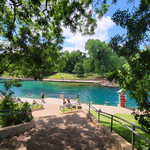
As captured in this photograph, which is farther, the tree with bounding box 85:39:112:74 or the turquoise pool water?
the tree with bounding box 85:39:112:74

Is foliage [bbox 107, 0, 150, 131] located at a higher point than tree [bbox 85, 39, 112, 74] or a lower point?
lower

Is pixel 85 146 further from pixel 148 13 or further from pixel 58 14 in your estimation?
pixel 58 14

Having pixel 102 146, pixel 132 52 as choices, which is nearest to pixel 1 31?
pixel 132 52

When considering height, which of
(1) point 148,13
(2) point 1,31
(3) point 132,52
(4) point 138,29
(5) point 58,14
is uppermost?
(5) point 58,14

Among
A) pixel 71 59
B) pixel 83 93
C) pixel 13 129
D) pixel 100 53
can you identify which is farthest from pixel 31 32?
pixel 71 59

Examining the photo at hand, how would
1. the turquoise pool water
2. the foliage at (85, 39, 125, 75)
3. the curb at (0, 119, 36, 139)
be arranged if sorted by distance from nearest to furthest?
the curb at (0, 119, 36, 139), the turquoise pool water, the foliage at (85, 39, 125, 75)

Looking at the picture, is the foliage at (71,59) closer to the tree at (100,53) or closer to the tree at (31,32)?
the tree at (100,53)

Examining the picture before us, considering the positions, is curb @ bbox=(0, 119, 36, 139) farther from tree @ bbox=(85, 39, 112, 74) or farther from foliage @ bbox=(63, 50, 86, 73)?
foliage @ bbox=(63, 50, 86, 73)

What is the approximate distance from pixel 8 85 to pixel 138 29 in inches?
248

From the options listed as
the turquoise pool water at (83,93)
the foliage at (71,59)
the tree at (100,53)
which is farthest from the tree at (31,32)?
the foliage at (71,59)

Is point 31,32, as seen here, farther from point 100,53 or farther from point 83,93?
point 100,53

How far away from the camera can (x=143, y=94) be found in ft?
12.6

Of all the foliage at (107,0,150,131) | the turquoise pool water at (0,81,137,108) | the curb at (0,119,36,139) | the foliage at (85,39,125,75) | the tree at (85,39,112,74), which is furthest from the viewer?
the foliage at (85,39,125,75)

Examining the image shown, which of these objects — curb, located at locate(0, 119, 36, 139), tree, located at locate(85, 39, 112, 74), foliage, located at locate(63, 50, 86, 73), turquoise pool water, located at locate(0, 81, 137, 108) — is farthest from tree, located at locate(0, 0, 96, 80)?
foliage, located at locate(63, 50, 86, 73)
